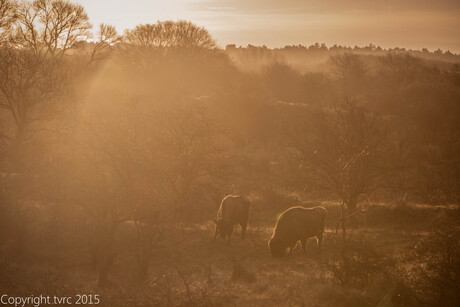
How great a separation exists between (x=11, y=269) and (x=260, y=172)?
2229cm

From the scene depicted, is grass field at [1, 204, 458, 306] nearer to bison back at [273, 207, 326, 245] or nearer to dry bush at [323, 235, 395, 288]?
dry bush at [323, 235, 395, 288]

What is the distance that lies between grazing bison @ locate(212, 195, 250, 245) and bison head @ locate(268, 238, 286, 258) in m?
2.16

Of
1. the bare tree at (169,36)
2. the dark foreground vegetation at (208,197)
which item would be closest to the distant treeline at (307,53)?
the bare tree at (169,36)

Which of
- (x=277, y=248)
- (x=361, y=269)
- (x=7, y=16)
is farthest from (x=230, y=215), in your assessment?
(x=7, y=16)

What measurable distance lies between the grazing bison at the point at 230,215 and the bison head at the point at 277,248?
84.9 inches

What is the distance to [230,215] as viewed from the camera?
15.8 metres

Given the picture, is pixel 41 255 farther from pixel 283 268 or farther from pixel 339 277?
pixel 339 277

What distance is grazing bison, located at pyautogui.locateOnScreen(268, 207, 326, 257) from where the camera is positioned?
1391 centimetres

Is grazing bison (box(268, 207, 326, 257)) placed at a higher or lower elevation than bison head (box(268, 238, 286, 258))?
higher

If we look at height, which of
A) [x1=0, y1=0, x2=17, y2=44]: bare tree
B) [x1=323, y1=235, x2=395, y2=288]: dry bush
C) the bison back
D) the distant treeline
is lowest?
[x1=323, y1=235, x2=395, y2=288]: dry bush

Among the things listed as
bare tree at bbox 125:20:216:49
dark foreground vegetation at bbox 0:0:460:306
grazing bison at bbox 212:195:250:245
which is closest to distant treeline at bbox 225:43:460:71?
bare tree at bbox 125:20:216:49

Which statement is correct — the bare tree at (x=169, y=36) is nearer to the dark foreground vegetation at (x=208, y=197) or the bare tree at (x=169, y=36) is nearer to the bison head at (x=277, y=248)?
the dark foreground vegetation at (x=208, y=197)

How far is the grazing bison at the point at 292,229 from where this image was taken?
13.9 meters

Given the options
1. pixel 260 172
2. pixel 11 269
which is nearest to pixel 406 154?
pixel 260 172
